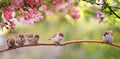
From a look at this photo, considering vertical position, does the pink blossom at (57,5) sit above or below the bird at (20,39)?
above

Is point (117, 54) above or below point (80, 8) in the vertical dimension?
below

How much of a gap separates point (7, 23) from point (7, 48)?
0.43 feet

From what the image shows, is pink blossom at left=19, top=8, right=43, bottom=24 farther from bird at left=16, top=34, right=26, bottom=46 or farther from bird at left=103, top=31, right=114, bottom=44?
bird at left=103, top=31, right=114, bottom=44

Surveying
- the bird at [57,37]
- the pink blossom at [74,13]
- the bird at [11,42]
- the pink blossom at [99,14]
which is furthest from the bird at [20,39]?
the pink blossom at [99,14]

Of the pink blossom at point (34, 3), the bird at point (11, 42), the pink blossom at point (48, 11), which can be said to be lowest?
the bird at point (11, 42)

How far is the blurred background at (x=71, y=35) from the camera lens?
1554mm

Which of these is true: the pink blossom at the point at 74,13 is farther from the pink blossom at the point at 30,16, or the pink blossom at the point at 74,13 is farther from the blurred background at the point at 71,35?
the pink blossom at the point at 30,16

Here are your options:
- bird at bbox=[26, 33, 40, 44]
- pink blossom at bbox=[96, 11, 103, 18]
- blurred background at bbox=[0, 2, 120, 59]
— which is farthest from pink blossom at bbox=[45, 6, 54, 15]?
pink blossom at bbox=[96, 11, 103, 18]

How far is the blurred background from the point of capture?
1.55 metres

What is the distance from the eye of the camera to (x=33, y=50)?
1556 millimetres

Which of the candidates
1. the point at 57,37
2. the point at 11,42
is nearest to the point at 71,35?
the point at 57,37

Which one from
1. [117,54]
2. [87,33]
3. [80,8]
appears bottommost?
[117,54]

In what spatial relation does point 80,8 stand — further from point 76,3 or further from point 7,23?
point 7,23

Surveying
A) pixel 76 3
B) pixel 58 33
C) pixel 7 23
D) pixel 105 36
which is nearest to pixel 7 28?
pixel 7 23
